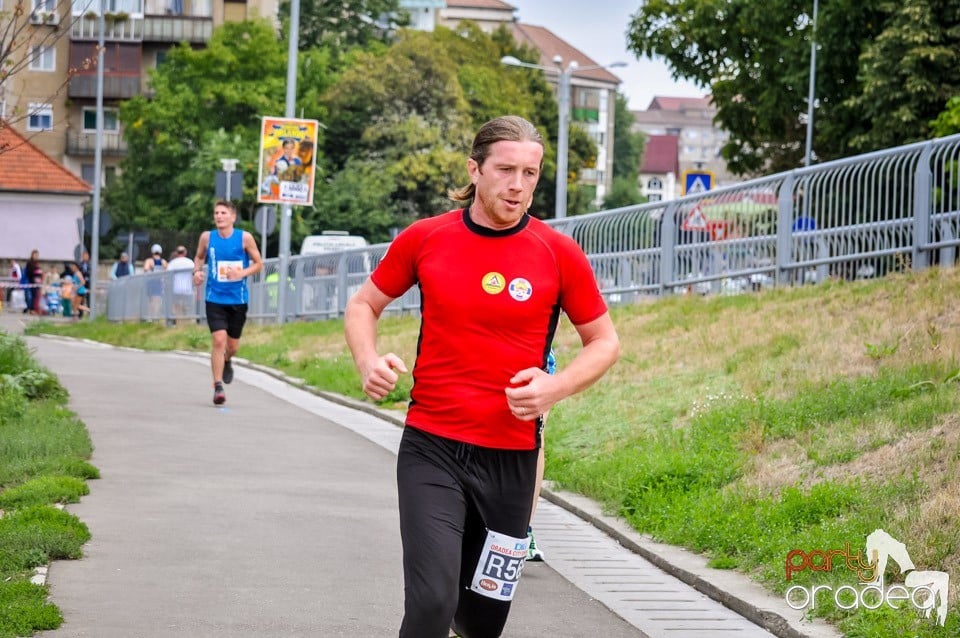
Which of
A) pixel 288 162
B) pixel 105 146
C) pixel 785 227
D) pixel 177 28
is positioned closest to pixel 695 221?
pixel 785 227

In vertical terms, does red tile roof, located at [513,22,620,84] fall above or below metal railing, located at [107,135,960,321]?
above

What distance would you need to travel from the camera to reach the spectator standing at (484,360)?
209 inches

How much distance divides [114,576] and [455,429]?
341cm

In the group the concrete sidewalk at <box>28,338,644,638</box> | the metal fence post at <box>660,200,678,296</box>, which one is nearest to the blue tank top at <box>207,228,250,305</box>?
the concrete sidewalk at <box>28,338,644,638</box>

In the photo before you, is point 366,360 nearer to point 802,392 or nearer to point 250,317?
point 802,392

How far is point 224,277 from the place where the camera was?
652 inches

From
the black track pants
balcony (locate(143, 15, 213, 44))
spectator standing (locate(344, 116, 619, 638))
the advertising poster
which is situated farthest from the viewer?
balcony (locate(143, 15, 213, 44))

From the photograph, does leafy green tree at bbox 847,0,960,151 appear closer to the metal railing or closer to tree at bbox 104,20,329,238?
the metal railing

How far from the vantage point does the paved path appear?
763 cm

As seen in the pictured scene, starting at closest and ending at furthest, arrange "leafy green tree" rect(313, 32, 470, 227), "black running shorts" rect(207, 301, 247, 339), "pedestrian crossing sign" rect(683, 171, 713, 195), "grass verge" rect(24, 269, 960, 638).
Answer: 1. "grass verge" rect(24, 269, 960, 638)
2. "black running shorts" rect(207, 301, 247, 339)
3. "pedestrian crossing sign" rect(683, 171, 713, 195)
4. "leafy green tree" rect(313, 32, 470, 227)

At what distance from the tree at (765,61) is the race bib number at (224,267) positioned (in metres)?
20.0

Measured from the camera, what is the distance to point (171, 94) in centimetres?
7344

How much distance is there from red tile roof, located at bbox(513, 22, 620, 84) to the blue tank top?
137 meters

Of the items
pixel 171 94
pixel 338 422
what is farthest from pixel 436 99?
pixel 338 422
